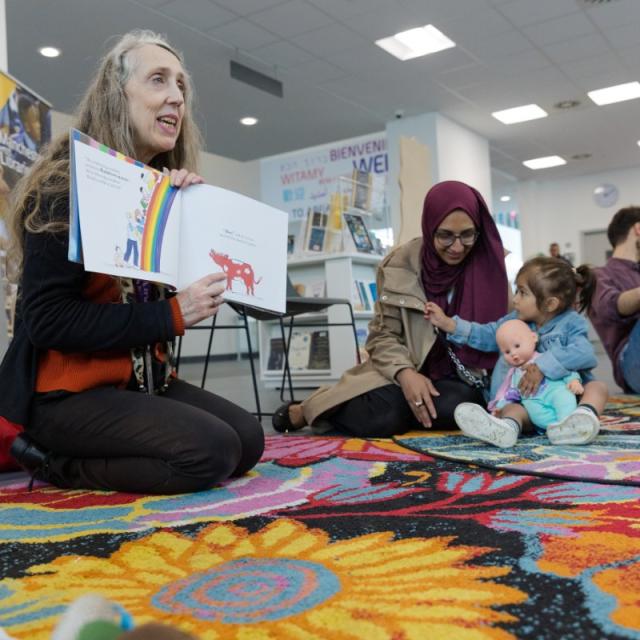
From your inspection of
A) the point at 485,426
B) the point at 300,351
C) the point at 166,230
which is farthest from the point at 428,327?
the point at 300,351

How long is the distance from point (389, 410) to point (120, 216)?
4.00 feet

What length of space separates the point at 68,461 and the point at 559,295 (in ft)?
5.06

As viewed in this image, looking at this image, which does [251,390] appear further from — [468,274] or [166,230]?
[166,230]

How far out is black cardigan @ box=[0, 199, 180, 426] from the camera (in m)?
1.42

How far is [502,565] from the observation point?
0.94 meters

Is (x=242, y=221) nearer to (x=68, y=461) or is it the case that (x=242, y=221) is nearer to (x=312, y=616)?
(x=68, y=461)

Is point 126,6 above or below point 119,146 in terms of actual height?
above

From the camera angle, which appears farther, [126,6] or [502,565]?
[126,6]

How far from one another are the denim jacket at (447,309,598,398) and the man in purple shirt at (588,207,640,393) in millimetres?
1165

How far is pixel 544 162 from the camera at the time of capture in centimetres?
1027

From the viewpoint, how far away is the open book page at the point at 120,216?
1.34 m

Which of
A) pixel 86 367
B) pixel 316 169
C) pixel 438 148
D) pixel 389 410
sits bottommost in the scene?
pixel 389 410

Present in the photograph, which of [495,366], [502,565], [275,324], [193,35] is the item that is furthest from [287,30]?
[502,565]

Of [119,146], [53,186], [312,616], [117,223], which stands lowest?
[312,616]
